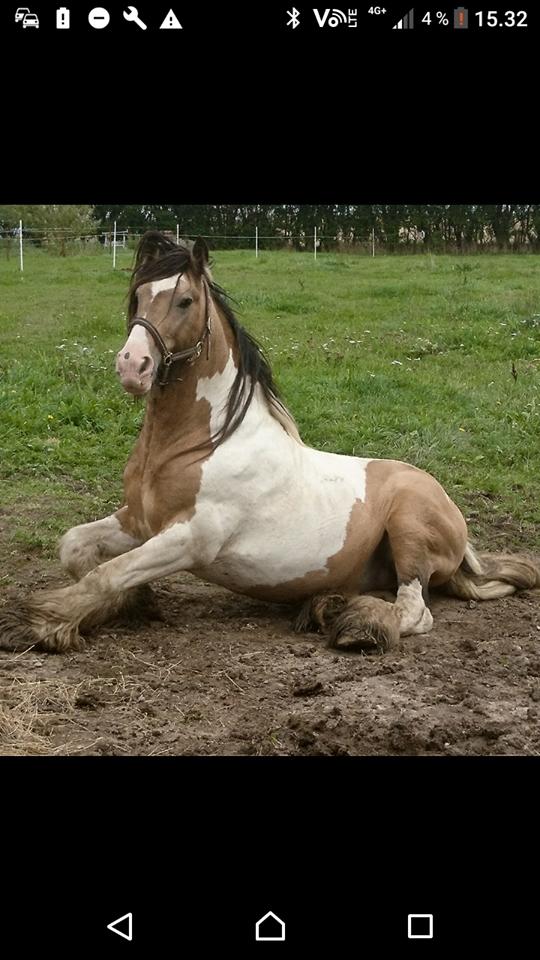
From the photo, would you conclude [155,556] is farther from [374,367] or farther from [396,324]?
[396,324]

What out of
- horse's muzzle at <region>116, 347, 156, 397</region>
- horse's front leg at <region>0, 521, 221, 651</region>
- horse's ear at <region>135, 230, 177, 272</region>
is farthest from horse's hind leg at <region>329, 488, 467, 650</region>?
horse's ear at <region>135, 230, 177, 272</region>

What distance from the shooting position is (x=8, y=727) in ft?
12.2

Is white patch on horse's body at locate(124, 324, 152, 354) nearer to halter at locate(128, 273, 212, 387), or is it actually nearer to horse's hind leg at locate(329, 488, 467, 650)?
halter at locate(128, 273, 212, 387)

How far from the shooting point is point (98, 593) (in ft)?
16.1

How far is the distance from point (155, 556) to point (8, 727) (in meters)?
1.39

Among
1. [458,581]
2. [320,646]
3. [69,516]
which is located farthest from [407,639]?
[69,516]

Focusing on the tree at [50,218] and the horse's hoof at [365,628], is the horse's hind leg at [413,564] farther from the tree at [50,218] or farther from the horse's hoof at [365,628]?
the tree at [50,218]

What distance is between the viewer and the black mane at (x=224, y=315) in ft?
15.9

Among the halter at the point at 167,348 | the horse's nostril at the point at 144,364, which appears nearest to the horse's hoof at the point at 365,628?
the halter at the point at 167,348

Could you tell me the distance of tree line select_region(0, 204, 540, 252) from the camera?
19.1 m

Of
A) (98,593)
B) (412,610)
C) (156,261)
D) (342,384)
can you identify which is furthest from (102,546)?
(342,384)
